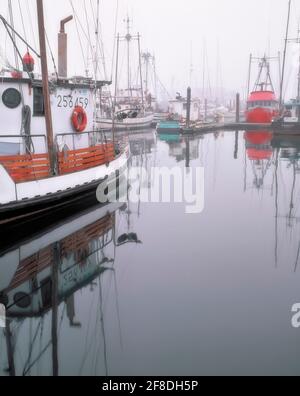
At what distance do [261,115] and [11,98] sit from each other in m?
48.1

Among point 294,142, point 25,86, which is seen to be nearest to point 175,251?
point 25,86

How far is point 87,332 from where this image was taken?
19.2 feet

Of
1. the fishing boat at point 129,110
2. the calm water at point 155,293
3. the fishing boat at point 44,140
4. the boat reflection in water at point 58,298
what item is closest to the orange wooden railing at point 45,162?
the fishing boat at point 44,140

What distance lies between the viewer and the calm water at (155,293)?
5219 mm

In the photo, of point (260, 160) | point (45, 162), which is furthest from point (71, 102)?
point (260, 160)

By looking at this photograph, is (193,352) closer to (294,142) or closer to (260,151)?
(260,151)

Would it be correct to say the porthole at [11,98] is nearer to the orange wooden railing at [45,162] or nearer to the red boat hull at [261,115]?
the orange wooden railing at [45,162]

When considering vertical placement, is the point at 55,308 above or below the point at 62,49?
below

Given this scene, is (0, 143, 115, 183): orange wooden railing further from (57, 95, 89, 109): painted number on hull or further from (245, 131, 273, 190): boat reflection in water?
(245, 131, 273, 190): boat reflection in water

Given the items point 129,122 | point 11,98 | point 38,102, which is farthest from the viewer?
point 129,122

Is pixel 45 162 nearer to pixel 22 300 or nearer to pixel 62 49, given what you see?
pixel 22 300

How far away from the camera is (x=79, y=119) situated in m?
14.9

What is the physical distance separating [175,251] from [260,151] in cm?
2262
